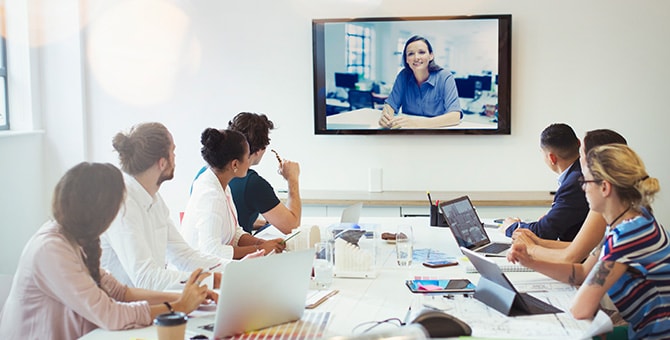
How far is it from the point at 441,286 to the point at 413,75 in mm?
2723

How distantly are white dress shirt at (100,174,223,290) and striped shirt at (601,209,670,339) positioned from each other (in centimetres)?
133

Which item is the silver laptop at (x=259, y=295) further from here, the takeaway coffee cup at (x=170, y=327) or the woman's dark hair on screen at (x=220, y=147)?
the woman's dark hair on screen at (x=220, y=147)

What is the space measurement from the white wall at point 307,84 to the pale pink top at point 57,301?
10.4ft

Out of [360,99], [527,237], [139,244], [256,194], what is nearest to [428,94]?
[360,99]

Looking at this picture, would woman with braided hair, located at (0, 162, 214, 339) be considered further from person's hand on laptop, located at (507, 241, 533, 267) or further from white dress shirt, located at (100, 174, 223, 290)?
person's hand on laptop, located at (507, 241, 533, 267)

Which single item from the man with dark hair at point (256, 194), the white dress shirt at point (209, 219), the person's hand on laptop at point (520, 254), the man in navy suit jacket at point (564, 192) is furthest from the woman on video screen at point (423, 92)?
the person's hand on laptop at point (520, 254)

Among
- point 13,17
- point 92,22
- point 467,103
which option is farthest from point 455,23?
point 13,17

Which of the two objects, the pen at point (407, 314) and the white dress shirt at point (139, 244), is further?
the white dress shirt at point (139, 244)

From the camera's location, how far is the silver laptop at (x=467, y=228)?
3.22 metres

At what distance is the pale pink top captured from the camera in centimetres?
205

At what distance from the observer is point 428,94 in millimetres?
5082

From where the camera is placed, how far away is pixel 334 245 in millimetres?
2809

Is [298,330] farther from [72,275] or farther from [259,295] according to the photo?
[72,275]

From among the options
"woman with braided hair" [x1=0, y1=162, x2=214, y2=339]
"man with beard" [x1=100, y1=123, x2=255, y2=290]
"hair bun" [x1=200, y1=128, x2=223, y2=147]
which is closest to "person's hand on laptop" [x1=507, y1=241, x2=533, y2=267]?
"man with beard" [x1=100, y1=123, x2=255, y2=290]
